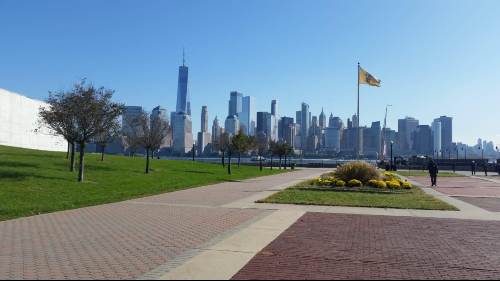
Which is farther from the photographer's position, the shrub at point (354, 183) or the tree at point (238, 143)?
the tree at point (238, 143)

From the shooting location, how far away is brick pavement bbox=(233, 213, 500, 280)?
7.62m

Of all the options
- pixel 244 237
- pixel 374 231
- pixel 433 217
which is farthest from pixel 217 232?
pixel 433 217

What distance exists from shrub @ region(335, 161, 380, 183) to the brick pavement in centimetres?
1283

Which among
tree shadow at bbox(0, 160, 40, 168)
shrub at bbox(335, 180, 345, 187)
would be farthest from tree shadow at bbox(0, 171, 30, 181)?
shrub at bbox(335, 180, 345, 187)

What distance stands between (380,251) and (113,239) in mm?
5087

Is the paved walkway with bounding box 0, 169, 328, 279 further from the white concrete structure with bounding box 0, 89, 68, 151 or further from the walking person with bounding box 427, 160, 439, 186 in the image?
the white concrete structure with bounding box 0, 89, 68, 151

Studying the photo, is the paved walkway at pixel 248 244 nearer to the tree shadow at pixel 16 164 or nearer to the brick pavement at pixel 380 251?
the brick pavement at pixel 380 251

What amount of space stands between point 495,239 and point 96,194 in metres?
13.7

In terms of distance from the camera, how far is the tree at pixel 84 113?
969 inches

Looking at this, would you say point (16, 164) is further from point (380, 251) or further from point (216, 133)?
point (216, 133)

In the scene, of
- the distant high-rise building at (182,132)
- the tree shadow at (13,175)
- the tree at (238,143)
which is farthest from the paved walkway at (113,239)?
the distant high-rise building at (182,132)

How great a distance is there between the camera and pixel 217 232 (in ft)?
37.5

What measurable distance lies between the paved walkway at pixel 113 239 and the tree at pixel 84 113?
9224mm

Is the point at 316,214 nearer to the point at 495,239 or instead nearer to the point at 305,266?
the point at 495,239
